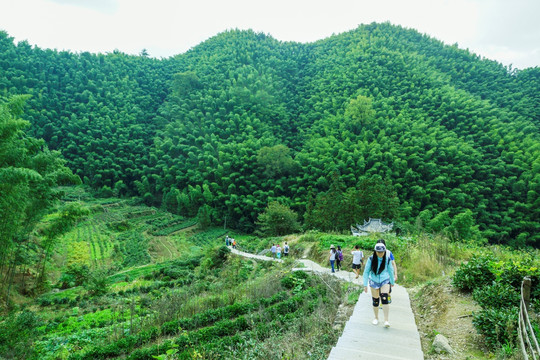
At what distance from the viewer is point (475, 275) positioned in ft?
15.7

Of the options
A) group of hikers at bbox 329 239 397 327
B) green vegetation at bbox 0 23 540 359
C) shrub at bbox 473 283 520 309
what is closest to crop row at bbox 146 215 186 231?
green vegetation at bbox 0 23 540 359

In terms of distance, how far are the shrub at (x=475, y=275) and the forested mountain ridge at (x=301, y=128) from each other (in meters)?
18.3

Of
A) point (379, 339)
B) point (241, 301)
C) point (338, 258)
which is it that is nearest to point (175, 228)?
point (338, 258)

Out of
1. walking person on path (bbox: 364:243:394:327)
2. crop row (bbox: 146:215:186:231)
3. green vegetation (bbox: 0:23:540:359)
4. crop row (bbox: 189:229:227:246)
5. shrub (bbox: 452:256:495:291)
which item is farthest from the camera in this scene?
crop row (bbox: 146:215:186:231)

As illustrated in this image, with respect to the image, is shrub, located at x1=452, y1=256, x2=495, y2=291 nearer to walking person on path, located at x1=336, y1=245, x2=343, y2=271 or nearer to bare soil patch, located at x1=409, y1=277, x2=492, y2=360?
bare soil patch, located at x1=409, y1=277, x2=492, y2=360

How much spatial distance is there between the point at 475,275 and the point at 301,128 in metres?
47.5

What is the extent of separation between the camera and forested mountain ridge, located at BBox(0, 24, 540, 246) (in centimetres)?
3494

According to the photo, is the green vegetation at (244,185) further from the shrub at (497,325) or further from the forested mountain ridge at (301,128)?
the forested mountain ridge at (301,128)

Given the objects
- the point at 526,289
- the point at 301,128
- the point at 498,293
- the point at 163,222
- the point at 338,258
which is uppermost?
the point at 301,128

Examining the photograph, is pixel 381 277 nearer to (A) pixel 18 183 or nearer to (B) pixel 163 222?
(A) pixel 18 183

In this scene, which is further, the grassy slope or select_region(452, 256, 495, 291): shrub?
select_region(452, 256, 495, 291): shrub

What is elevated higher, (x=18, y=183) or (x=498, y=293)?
(x=18, y=183)

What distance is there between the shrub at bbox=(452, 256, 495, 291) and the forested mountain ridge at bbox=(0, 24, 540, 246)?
1834cm

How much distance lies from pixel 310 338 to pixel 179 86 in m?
60.4
